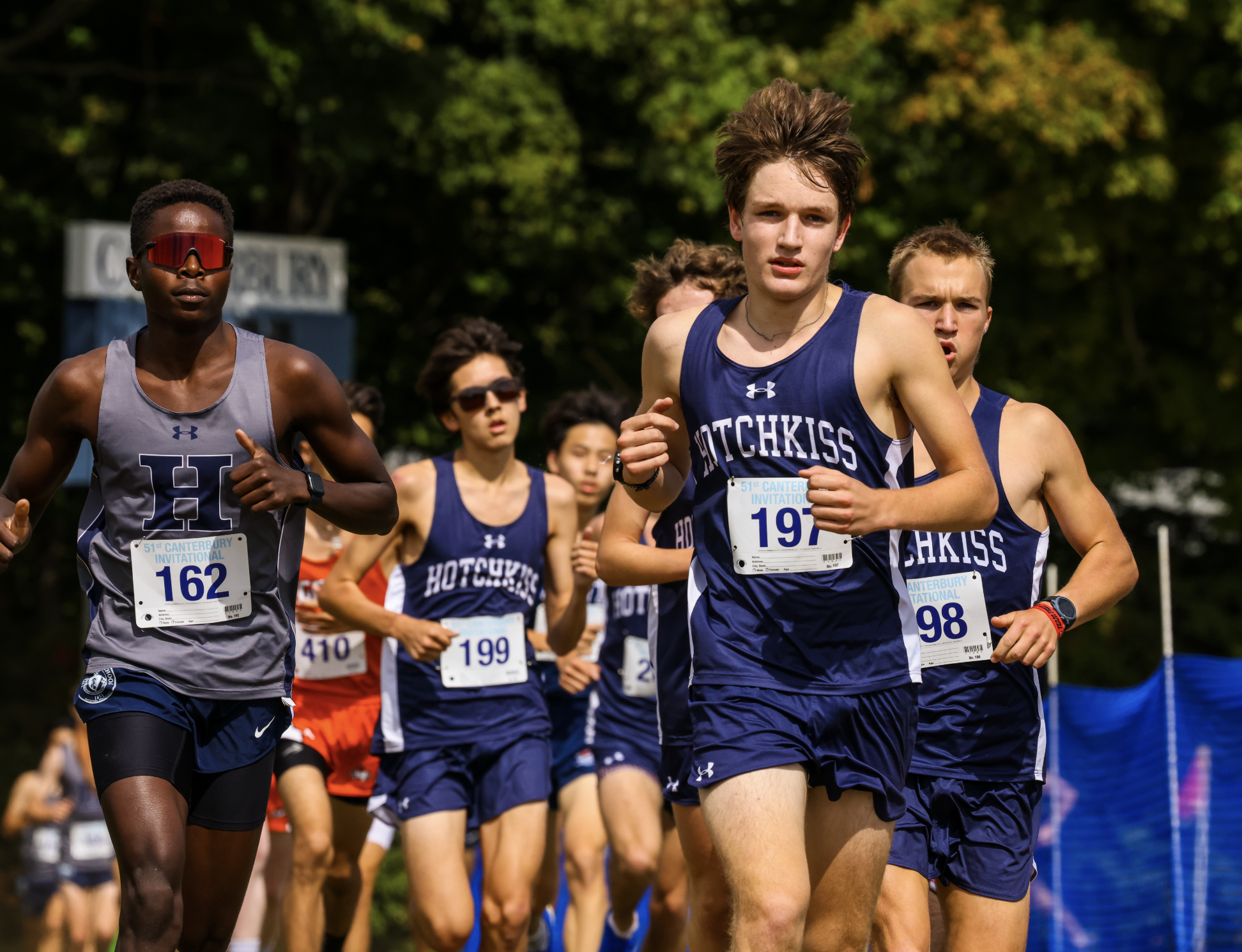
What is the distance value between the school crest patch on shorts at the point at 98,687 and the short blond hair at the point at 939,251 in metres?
2.61

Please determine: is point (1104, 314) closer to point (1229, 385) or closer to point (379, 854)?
point (1229, 385)

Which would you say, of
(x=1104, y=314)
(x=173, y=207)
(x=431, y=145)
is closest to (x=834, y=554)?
(x=173, y=207)

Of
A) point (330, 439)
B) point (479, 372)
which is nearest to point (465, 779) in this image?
point (479, 372)

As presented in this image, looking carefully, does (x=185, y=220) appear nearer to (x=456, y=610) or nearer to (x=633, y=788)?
(x=456, y=610)

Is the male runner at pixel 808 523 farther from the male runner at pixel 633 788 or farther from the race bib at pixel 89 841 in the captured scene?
the race bib at pixel 89 841

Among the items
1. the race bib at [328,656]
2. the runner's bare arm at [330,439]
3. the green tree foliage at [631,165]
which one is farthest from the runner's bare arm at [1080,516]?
the green tree foliage at [631,165]

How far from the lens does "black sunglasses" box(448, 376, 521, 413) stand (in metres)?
6.95

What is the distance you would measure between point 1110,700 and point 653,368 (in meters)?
5.50

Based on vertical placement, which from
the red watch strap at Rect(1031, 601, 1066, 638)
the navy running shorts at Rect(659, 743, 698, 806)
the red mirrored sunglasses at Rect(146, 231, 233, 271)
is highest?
the red mirrored sunglasses at Rect(146, 231, 233, 271)

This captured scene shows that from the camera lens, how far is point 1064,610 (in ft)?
15.8

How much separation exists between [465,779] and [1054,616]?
2761 millimetres

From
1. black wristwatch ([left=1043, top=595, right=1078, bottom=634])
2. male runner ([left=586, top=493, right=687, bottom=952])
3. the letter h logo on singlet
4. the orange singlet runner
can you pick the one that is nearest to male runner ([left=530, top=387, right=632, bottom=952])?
male runner ([left=586, top=493, right=687, bottom=952])

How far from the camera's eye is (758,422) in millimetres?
4098

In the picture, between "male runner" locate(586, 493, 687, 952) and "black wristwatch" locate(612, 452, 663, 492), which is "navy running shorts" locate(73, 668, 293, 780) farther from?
"male runner" locate(586, 493, 687, 952)
